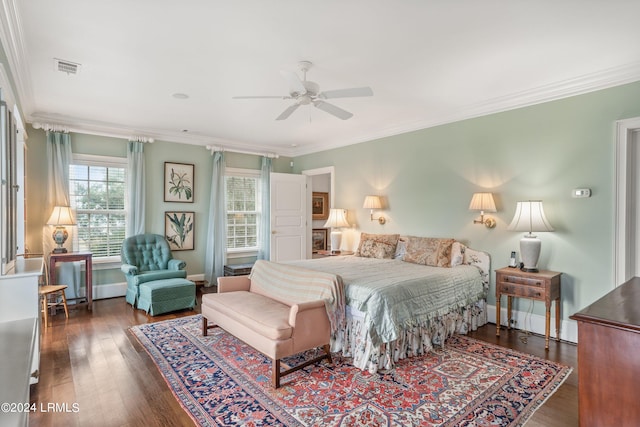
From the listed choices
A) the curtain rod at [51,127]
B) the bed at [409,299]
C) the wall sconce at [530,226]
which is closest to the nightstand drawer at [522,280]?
the wall sconce at [530,226]

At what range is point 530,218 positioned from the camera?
3.49 m

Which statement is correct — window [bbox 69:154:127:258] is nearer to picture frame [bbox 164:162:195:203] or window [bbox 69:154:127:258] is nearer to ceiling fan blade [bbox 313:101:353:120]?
picture frame [bbox 164:162:195:203]

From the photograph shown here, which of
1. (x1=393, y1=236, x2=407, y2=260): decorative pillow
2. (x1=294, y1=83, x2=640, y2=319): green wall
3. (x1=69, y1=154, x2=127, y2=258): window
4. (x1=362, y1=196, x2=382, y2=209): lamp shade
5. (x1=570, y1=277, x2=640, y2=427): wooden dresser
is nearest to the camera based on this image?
→ (x1=570, y1=277, x2=640, y2=427): wooden dresser

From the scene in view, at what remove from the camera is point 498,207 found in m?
4.01

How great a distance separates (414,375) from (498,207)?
2302 millimetres

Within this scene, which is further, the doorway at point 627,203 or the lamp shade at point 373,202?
the lamp shade at point 373,202

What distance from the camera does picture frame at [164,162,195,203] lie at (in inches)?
223

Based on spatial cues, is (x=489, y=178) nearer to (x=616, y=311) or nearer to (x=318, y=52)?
(x=318, y=52)

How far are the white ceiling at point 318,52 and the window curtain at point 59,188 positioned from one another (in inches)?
16.5

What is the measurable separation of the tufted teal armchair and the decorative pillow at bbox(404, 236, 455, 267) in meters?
3.22

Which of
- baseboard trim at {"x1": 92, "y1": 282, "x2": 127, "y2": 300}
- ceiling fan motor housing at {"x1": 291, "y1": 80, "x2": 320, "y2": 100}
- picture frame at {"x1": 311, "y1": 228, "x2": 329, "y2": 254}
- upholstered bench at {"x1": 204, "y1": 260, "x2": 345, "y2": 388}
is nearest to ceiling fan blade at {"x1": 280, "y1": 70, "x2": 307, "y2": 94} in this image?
ceiling fan motor housing at {"x1": 291, "y1": 80, "x2": 320, "y2": 100}

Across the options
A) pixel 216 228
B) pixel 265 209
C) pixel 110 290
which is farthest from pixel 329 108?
pixel 110 290

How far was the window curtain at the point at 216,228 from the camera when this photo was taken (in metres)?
5.98

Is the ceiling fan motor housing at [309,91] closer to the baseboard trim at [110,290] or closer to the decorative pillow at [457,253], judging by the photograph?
the decorative pillow at [457,253]
